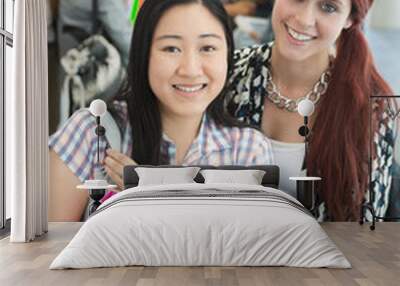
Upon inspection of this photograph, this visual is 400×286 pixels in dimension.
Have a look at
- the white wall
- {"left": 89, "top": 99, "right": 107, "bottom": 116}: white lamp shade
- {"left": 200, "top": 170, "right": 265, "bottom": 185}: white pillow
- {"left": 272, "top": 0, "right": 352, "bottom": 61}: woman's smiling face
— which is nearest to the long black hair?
{"left": 89, "top": 99, "right": 107, "bottom": 116}: white lamp shade

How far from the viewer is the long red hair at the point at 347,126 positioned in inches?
309

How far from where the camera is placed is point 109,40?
7.89 m

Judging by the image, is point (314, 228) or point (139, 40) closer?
point (314, 228)

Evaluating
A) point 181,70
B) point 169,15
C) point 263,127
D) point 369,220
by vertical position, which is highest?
point 169,15

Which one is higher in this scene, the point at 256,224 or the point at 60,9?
the point at 60,9

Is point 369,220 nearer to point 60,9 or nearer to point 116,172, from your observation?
point 116,172

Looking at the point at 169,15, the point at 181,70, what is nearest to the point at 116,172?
the point at 181,70

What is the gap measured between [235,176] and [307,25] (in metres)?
2.12

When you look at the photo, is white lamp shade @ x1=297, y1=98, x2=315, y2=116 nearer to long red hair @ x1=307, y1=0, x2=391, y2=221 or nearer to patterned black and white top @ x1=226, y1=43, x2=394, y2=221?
long red hair @ x1=307, y1=0, x2=391, y2=221

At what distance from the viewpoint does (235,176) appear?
7.25 meters

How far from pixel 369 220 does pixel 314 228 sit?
3.22 metres

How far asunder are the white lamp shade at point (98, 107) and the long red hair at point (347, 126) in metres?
2.57

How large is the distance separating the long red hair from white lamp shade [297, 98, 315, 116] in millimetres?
361

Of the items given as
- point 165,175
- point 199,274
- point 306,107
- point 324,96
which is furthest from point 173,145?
point 199,274
